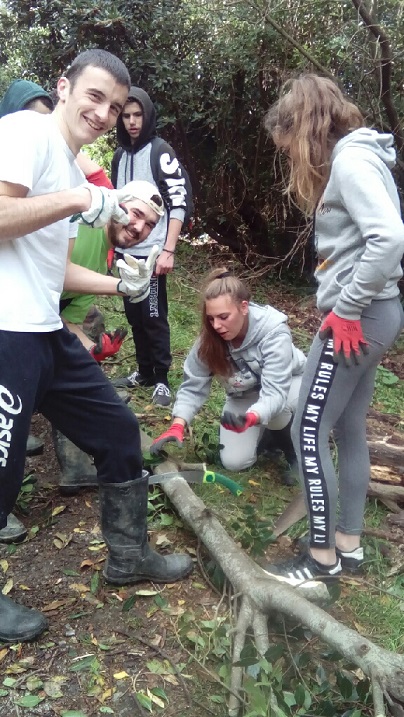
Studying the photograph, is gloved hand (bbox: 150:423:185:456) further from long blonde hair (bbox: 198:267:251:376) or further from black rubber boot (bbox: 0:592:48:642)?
black rubber boot (bbox: 0:592:48:642)

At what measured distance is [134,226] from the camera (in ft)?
9.71

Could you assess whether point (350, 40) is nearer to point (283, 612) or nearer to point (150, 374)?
point (150, 374)

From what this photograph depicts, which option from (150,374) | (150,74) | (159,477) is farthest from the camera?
(150,74)

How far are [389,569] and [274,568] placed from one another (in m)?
0.54

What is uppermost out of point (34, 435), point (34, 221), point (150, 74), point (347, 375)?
point (150, 74)

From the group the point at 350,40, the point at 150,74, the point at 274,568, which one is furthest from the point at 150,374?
the point at 150,74

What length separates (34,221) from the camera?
1.79m

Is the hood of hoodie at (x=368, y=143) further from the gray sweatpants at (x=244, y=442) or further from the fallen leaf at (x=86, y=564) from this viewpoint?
the fallen leaf at (x=86, y=564)

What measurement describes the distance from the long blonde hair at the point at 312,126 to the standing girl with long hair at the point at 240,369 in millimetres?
936

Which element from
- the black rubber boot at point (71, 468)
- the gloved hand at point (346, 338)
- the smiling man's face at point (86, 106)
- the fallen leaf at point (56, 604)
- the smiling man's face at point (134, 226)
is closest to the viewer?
the smiling man's face at point (86, 106)

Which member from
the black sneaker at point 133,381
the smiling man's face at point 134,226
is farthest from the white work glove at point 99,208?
the black sneaker at point 133,381

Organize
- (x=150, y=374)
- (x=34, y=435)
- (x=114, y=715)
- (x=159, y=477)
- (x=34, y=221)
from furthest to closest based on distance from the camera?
(x=150, y=374)
(x=34, y=435)
(x=159, y=477)
(x=114, y=715)
(x=34, y=221)

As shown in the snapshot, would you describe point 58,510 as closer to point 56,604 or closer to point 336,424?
point 56,604

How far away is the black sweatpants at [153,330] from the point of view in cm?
416
